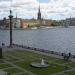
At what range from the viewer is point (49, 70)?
116 ft

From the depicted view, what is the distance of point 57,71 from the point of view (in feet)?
114

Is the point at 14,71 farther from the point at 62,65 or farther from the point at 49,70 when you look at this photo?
the point at 62,65

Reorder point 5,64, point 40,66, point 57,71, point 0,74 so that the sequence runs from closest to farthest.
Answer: point 0,74 → point 57,71 → point 40,66 → point 5,64

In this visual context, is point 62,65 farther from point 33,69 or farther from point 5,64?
point 5,64

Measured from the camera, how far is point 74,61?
139ft

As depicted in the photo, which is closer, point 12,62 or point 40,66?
point 40,66

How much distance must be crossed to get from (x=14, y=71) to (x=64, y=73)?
726 cm

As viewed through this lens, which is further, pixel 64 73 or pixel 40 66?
pixel 40 66

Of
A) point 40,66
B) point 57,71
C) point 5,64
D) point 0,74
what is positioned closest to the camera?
point 0,74

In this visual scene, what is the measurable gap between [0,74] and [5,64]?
8084mm

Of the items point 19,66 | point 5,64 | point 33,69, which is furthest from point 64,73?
point 5,64

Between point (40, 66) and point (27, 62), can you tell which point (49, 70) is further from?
point (27, 62)

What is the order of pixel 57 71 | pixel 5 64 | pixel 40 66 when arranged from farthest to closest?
pixel 5 64
pixel 40 66
pixel 57 71

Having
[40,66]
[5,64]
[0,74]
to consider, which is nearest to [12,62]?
[5,64]
